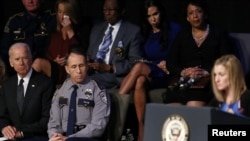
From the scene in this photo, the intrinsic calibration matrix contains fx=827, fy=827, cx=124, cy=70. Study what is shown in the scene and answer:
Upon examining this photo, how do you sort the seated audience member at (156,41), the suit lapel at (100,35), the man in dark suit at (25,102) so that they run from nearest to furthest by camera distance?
the man in dark suit at (25,102), the seated audience member at (156,41), the suit lapel at (100,35)

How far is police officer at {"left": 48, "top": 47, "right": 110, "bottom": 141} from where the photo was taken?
682cm

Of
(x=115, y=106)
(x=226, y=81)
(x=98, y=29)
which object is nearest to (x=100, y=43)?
(x=98, y=29)

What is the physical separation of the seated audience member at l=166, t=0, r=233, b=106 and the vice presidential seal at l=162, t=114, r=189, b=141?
2.23 metres

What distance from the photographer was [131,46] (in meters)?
7.97

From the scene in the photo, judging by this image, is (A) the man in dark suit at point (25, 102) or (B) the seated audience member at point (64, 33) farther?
(B) the seated audience member at point (64, 33)

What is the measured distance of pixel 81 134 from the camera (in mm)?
6742

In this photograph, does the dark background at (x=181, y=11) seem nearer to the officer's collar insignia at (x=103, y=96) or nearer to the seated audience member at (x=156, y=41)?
the seated audience member at (x=156, y=41)

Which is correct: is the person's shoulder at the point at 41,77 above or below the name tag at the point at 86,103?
above

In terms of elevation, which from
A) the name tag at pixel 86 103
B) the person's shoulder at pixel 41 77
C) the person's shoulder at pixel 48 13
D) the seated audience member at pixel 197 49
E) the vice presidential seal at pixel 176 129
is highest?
the person's shoulder at pixel 48 13

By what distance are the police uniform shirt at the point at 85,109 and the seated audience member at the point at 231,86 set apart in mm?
1280

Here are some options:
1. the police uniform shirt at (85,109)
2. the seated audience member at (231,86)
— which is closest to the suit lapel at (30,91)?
the police uniform shirt at (85,109)

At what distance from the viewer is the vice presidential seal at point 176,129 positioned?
16.7ft

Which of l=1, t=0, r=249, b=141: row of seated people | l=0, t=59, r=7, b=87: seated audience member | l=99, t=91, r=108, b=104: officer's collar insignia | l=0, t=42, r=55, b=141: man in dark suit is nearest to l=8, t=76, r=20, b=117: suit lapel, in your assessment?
l=0, t=42, r=55, b=141: man in dark suit

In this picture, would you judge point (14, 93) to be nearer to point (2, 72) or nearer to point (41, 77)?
point (41, 77)
